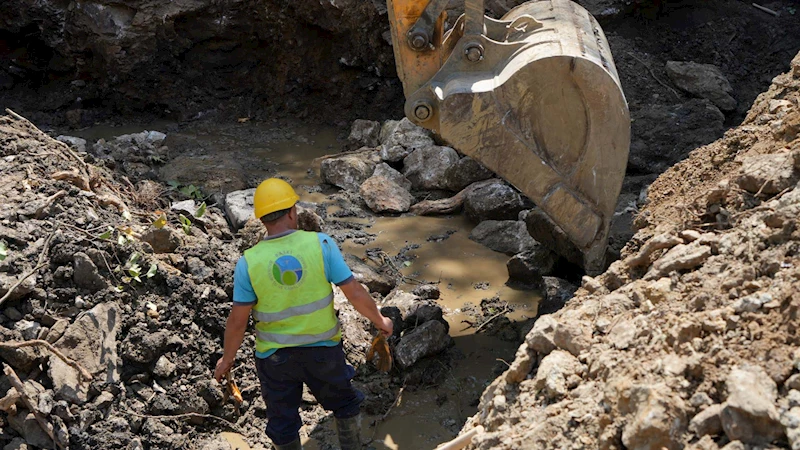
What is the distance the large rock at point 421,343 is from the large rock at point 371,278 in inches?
30.4

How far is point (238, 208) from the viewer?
6.11 meters

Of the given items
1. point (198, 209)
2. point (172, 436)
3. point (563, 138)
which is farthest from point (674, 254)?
point (198, 209)

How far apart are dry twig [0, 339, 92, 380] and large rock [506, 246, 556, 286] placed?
293 cm

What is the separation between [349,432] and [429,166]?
375cm

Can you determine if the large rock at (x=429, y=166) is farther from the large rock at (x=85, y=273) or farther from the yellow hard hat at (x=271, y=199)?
the yellow hard hat at (x=271, y=199)

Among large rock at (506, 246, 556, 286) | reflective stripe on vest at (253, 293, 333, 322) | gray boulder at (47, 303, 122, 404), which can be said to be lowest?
large rock at (506, 246, 556, 286)

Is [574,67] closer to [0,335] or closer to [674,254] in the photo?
[674,254]

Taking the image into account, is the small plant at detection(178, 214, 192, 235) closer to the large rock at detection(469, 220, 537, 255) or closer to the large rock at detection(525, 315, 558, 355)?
the large rock at detection(469, 220, 537, 255)

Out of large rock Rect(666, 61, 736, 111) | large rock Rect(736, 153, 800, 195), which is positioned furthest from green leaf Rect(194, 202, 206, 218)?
large rock Rect(666, 61, 736, 111)

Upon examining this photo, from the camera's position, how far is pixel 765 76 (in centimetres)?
796

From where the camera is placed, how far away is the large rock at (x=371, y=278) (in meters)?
5.39

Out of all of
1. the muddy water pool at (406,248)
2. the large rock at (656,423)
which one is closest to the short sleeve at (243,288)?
the muddy water pool at (406,248)

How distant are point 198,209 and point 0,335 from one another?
2045mm

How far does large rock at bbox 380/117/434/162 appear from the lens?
7473 mm
